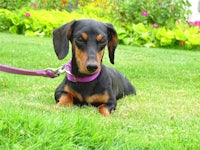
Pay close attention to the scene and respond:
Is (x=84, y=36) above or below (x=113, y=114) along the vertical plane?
above

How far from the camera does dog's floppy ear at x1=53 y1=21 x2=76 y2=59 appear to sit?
5.02 m

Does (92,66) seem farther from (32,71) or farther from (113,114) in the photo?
(32,71)

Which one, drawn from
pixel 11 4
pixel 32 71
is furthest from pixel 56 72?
pixel 11 4

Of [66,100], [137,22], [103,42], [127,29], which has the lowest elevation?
[127,29]

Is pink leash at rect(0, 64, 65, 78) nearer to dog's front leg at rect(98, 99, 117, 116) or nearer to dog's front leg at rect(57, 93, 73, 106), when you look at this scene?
dog's front leg at rect(57, 93, 73, 106)

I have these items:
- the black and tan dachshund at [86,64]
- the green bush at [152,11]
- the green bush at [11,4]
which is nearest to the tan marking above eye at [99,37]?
the black and tan dachshund at [86,64]

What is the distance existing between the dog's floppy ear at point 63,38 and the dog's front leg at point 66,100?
0.41m

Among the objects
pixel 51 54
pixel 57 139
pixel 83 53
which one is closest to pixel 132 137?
pixel 57 139

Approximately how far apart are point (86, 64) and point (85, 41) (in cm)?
25

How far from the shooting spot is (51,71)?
17.5ft

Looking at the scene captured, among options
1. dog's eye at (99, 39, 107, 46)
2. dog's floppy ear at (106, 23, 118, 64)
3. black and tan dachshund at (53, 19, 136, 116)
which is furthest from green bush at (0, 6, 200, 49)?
dog's eye at (99, 39, 107, 46)

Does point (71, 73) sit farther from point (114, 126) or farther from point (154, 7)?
point (154, 7)

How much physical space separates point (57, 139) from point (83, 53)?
1444 millimetres

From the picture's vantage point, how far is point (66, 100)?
513 centimetres
